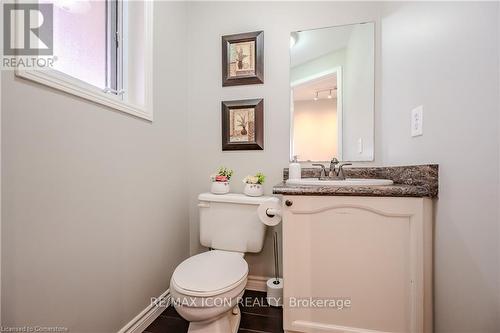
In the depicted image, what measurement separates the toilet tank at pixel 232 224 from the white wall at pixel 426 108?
25cm

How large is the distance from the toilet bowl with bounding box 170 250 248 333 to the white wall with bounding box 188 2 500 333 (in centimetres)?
56

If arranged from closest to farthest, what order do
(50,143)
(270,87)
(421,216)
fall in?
(50,143), (421,216), (270,87)

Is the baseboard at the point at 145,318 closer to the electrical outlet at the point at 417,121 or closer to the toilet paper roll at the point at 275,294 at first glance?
the toilet paper roll at the point at 275,294

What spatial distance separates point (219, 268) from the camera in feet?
3.79

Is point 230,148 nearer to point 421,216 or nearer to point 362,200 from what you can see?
point 362,200

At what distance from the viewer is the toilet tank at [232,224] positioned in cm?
144

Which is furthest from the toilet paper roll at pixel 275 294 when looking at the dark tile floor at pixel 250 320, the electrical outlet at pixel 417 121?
the electrical outlet at pixel 417 121

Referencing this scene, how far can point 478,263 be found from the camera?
2.42 feet

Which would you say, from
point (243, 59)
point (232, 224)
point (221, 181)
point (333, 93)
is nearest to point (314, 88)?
point (333, 93)

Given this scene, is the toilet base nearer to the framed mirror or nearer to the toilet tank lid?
the toilet tank lid

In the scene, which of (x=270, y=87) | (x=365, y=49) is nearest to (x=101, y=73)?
(x=270, y=87)

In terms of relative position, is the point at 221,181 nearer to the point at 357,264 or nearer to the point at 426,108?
the point at 357,264

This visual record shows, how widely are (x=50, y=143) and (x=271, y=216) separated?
1.01 meters

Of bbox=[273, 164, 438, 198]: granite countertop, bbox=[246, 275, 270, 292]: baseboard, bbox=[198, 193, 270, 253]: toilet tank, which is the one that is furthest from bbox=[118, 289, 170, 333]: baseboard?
bbox=[273, 164, 438, 198]: granite countertop
